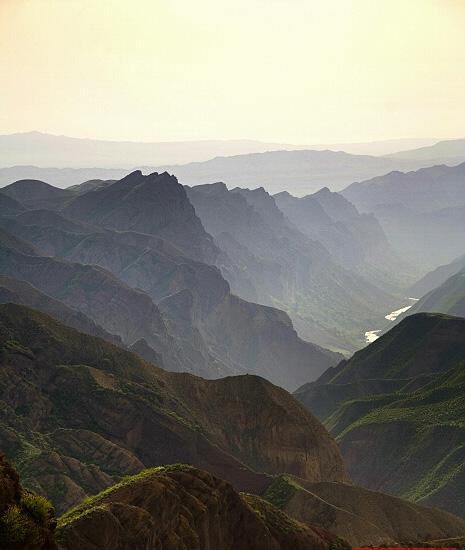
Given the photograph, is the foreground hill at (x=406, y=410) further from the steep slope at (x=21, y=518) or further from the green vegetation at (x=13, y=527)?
the green vegetation at (x=13, y=527)

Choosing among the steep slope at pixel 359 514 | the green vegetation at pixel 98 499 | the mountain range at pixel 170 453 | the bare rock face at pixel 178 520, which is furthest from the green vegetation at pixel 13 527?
the steep slope at pixel 359 514

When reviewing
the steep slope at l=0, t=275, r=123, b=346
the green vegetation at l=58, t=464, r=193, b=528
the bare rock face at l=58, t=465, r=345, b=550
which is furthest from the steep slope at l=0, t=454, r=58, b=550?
the steep slope at l=0, t=275, r=123, b=346

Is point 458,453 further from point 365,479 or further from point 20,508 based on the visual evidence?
point 20,508

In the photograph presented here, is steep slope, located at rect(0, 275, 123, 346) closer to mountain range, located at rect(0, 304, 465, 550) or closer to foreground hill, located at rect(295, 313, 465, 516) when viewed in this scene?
mountain range, located at rect(0, 304, 465, 550)

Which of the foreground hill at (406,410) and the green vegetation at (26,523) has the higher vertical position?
the green vegetation at (26,523)

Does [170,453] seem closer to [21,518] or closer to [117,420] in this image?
[117,420]

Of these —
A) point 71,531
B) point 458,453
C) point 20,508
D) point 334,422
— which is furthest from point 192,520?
point 334,422
